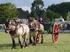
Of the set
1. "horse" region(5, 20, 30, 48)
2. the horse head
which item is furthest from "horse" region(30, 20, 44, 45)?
the horse head

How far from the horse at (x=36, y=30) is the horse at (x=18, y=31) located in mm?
771

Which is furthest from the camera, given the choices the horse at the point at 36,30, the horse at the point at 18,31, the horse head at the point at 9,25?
the horse at the point at 36,30

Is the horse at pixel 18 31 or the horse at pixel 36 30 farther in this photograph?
the horse at pixel 36 30

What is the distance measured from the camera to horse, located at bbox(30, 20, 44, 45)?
2134cm

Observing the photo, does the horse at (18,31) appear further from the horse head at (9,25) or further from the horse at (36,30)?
the horse at (36,30)

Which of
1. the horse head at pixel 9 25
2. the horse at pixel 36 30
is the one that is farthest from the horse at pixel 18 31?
the horse at pixel 36 30

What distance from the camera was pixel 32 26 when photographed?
21.3m

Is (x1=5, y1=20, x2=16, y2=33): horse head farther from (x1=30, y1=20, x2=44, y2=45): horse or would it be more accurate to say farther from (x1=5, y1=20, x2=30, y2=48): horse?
(x1=30, y1=20, x2=44, y2=45): horse

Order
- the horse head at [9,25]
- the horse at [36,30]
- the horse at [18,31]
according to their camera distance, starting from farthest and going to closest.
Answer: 1. the horse at [36,30]
2. the horse at [18,31]
3. the horse head at [9,25]

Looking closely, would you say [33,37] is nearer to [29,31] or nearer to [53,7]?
[29,31]

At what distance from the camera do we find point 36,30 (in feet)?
71.8

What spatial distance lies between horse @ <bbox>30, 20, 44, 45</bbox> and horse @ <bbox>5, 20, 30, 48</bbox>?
2.53 ft

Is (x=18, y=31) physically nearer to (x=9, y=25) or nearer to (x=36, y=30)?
(x=9, y=25)

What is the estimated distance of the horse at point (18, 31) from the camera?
62.5ft
